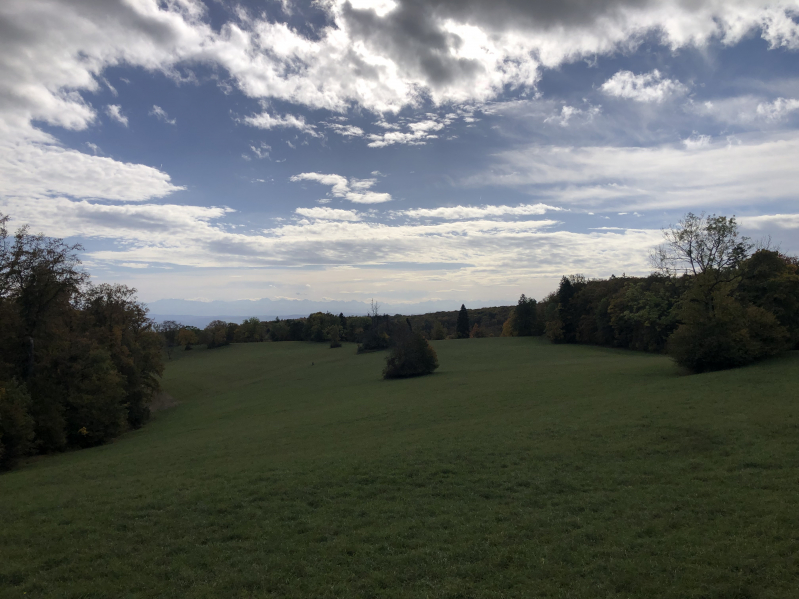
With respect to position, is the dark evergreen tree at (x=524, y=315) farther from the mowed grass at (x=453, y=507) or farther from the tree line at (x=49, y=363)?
the tree line at (x=49, y=363)

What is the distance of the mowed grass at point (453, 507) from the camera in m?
9.92

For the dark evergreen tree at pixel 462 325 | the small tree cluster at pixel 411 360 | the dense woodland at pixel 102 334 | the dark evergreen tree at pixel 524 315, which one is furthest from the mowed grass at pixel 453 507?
the dark evergreen tree at pixel 462 325

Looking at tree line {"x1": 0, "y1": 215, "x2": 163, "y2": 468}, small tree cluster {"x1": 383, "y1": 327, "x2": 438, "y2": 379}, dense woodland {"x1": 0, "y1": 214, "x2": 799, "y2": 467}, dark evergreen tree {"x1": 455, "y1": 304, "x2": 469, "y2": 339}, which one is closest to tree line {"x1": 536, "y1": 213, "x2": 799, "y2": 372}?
dense woodland {"x1": 0, "y1": 214, "x2": 799, "y2": 467}

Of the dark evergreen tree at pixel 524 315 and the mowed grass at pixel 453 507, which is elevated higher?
the dark evergreen tree at pixel 524 315

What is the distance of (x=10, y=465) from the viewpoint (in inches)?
1075

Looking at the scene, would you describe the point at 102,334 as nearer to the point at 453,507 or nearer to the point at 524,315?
the point at 453,507

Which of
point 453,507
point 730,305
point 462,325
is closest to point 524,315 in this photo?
point 462,325

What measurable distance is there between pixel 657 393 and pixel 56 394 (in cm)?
4452

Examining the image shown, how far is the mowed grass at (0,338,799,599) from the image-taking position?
992cm

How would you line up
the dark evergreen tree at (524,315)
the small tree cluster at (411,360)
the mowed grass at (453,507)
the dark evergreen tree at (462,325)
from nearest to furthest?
the mowed grass at (453,507) < the small tree cluster at (411,360) < the dark evergreen tree at (524,315) < the dark evergreen tree at (462,325)

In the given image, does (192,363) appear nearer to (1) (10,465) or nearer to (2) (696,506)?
(1) (10,465)

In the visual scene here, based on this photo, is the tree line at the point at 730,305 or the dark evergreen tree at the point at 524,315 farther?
the dark evergreen tree at the point at 524,315

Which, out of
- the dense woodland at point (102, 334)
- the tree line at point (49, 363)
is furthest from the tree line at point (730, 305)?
the tree line at point (49, 363)

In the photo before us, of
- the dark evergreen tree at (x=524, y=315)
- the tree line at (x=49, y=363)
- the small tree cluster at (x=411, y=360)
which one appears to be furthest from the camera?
the dark evergreen tree at (x=524, y=315)
